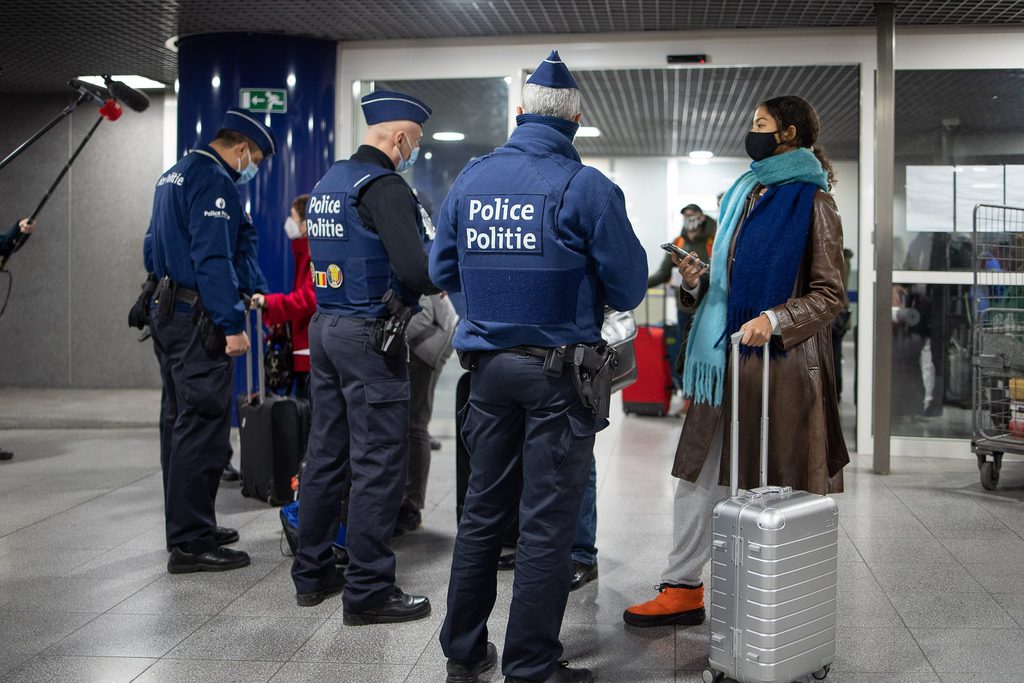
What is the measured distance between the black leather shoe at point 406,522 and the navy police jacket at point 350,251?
139 cm

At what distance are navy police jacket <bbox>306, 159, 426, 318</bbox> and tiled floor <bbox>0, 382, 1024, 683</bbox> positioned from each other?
3.44 feet

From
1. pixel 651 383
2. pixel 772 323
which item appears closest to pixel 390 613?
pixel 772 323

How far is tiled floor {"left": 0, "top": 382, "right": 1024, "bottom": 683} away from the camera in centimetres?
298

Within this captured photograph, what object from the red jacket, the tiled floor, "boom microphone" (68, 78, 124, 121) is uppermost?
"boom microphone" (68, 78, 124, 121)

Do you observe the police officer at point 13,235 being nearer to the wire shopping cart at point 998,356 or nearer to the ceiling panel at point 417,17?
the ceiling panel at point 417,17

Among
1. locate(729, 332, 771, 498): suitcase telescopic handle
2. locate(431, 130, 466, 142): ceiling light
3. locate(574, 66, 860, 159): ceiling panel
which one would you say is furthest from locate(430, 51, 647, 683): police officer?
locate(574, 66, 860, 159): ceiling panel

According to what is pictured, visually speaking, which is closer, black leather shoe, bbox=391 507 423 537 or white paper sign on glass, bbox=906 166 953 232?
black leather shoe, bbox=391 507 423 537

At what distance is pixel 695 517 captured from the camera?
322 centimetres

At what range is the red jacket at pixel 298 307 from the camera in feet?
16.1

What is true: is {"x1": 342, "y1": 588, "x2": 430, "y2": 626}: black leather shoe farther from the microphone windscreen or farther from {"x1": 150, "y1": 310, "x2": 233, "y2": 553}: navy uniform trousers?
the microphone windscreen

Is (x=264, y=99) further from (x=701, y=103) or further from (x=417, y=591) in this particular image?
(x=701, y=103)

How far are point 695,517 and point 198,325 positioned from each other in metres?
1.94

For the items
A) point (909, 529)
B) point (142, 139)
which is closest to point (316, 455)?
point (909, 529)

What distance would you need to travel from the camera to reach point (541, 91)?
8.73ft
